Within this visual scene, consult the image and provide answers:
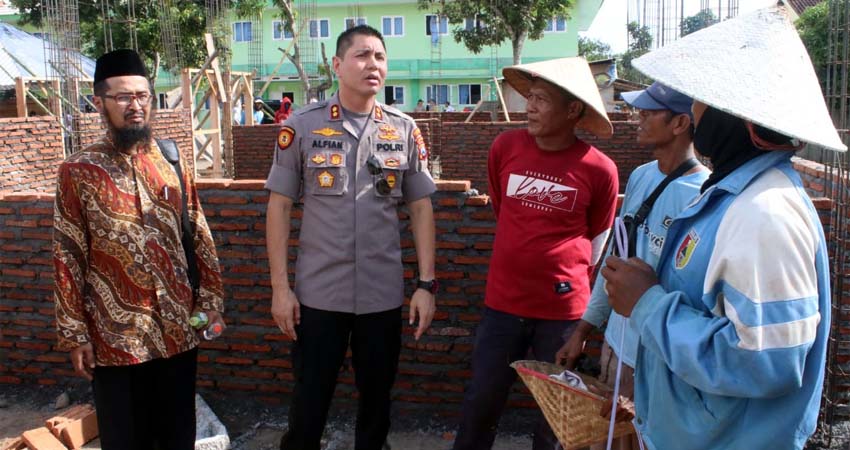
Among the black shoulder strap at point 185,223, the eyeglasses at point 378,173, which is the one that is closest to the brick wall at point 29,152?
the black shoulder strap at point 185,223

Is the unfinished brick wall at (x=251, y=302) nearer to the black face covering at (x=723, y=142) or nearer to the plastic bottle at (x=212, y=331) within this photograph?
the plastic bottle at (x=212, y=331)

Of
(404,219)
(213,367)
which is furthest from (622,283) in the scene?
(213,367)

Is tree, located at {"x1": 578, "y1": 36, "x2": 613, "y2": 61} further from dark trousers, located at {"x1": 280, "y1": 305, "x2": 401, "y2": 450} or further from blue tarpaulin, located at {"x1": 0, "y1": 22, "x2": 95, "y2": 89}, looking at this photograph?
dark trousers, located at {"x1": 280, "y1": 305, "x2": 401, "y2": 450}

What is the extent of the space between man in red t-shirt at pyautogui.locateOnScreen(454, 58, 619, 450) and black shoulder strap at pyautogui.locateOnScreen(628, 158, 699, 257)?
47 cm

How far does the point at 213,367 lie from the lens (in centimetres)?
435

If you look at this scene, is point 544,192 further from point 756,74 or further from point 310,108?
point 756,74

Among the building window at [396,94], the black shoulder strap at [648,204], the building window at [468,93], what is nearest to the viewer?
the black shoulder strap at [648,204]

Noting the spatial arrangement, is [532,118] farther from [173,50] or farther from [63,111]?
[173,50]

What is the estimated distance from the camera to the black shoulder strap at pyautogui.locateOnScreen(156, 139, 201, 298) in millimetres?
2865

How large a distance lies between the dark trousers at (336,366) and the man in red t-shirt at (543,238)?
0.37 m

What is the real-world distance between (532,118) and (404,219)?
3.77 ft

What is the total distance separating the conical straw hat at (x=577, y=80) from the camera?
2963mm

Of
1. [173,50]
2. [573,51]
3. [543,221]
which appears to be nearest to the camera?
[543,221]

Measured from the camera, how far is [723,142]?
1673 millimetres
